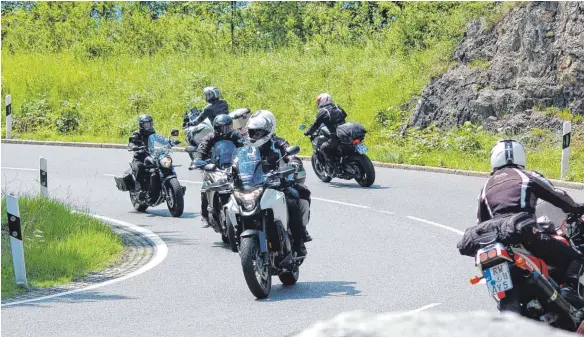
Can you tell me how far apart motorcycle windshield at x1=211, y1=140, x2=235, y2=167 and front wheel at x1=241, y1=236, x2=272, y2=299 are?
12.7 ft

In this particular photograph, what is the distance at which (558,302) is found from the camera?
7.37m

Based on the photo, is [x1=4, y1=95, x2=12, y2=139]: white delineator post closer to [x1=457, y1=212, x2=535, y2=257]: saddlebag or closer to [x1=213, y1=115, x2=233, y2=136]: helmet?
[x1=213, y1=115, x2=233, y2=136]: helmet

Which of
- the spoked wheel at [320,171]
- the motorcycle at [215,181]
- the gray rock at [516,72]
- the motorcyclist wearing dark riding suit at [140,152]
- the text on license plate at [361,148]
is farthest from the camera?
the gray rock at [516,72]

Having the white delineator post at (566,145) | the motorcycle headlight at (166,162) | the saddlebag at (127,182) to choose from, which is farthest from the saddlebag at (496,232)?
the white delineator post at (566,145)

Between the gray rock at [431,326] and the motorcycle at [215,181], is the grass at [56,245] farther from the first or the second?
the gray rock at [431,326]

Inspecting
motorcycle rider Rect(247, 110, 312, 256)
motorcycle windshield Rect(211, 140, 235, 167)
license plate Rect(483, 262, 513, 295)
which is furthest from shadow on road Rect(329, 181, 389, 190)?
license plate Rect(483, 262, 513, 295)

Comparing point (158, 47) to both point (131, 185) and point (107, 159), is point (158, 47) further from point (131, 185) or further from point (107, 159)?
point (131, 185)

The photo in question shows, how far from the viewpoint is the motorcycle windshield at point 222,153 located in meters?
14.5

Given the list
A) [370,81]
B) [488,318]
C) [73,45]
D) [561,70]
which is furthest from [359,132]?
[73,45]

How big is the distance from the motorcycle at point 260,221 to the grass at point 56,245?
248 centimetres

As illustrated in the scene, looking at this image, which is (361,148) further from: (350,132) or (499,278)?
(499,278)

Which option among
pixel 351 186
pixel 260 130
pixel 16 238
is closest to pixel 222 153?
pixel 260 130

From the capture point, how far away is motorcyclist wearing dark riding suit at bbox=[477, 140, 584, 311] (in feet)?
24.8

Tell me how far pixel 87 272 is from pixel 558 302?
6.79m
